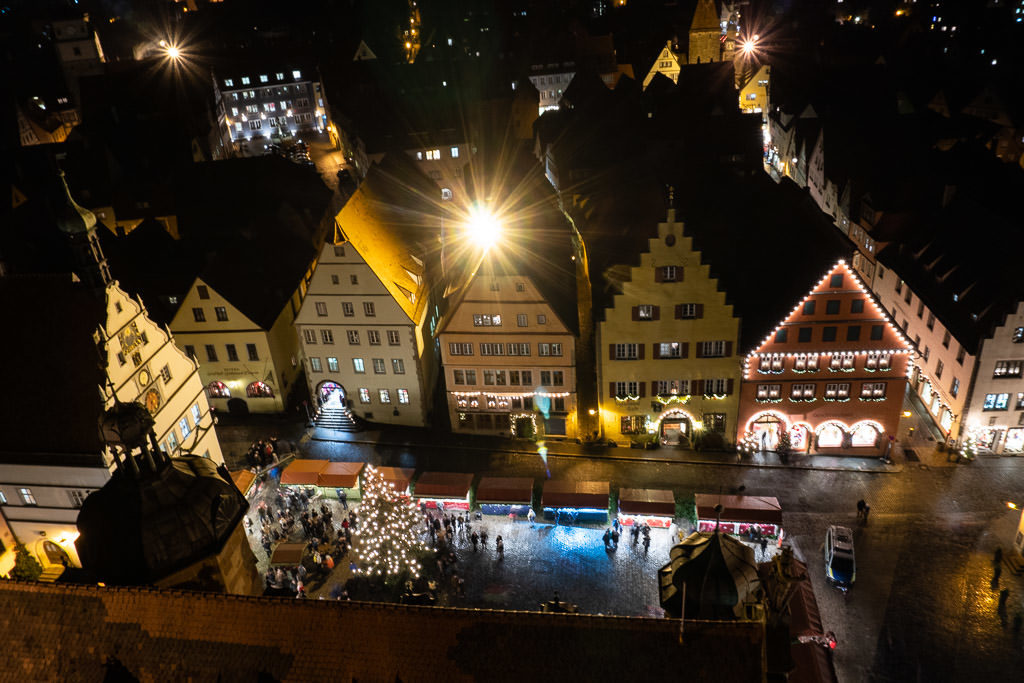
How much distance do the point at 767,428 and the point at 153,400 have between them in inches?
1508

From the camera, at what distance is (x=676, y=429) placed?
2045 inches

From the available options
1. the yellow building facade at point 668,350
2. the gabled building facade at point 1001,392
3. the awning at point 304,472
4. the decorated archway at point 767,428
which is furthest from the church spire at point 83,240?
the gabled building facade at point 1001,392

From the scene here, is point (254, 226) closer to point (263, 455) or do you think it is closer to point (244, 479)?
point (263, 455)

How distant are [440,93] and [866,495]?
73475 millimetres

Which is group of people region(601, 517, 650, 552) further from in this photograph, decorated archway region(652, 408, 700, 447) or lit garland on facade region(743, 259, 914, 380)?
lit garland on facade region(743, 259, 914, 380)

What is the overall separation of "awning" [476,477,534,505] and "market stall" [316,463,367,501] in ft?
25.7

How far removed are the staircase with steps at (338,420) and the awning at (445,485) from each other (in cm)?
1127

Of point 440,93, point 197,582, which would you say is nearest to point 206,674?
point 197,582

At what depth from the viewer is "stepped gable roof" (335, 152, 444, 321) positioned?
172ft

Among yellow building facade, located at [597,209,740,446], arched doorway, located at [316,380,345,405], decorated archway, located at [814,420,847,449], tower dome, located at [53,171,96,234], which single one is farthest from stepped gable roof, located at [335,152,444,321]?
decorated archway, located at [814,420,847,449]

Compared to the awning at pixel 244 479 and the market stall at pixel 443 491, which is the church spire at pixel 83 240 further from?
the market stall at pixel 443 491

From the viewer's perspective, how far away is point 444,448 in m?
53.4

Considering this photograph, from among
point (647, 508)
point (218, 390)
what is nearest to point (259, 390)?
point (218, 390)

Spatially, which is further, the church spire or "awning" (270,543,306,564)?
"awning" (270,543,306,564)
